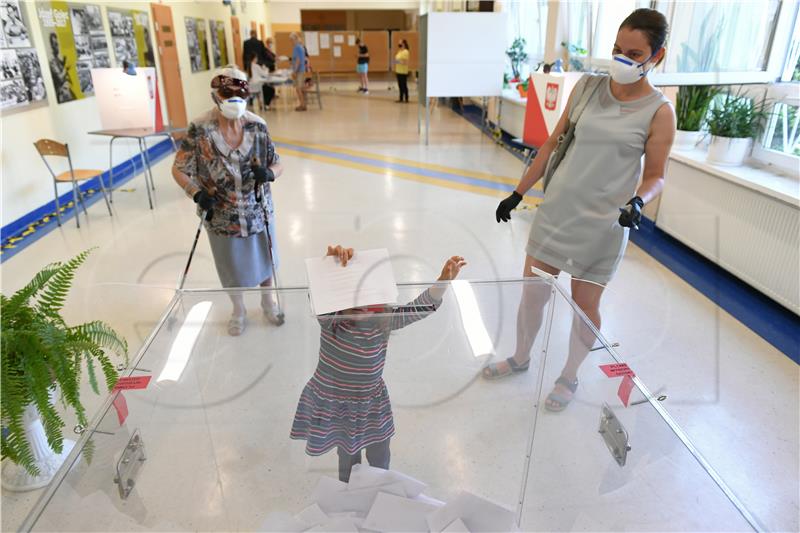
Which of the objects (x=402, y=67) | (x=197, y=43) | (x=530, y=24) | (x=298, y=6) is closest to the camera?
(x=530, y=24)

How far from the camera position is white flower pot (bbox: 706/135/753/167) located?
3812mm

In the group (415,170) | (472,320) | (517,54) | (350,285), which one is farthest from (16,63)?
(517,54)

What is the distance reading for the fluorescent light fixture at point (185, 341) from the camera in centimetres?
169

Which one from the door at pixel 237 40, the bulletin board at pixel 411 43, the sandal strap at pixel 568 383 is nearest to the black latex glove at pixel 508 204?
the sandal strap at pixel 568 383

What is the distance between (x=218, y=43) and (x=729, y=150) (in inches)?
404

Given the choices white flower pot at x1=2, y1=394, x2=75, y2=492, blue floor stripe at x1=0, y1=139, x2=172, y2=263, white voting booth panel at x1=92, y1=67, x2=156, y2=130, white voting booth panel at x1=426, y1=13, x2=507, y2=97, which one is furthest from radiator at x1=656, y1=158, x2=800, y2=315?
blue floor stripe at x1=0, y1=139, x2=172, y2=263

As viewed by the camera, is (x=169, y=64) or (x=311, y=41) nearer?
(x=169, y=64)

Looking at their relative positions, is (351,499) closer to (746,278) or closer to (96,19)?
(746,278)

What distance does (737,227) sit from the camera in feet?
11.8

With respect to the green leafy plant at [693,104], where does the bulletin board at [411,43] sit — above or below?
above

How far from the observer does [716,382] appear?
8.61 feet

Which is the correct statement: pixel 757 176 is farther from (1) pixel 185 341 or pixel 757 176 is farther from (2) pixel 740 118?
(1) pixel 185 341

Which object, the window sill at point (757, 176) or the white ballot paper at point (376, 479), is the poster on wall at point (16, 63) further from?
the window sill at point (757, 176)

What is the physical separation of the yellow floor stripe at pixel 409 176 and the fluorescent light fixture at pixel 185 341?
13.2ft
